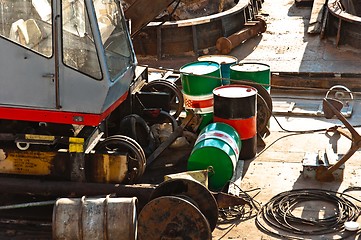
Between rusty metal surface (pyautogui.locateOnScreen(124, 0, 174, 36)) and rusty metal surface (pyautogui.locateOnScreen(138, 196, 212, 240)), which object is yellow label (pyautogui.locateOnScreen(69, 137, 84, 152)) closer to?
rusty metal surface (pyautogui.locateOnScreen(138, 196, 212, 240))

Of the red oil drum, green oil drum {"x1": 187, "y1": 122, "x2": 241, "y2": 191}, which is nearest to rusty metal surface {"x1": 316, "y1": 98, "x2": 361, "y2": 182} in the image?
the red oil drum

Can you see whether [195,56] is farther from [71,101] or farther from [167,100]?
[71,101]

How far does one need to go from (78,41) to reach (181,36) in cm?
715

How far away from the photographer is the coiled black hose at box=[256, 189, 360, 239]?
27.2 ft

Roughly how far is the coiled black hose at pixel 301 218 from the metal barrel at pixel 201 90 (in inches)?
80.5

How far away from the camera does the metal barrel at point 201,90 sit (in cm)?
1045

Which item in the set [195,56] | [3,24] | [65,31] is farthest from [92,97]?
[195,56]

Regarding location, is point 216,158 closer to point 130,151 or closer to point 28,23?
point 130,151

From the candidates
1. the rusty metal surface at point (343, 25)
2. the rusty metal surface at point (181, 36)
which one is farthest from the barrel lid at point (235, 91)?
the rusty metal surface at point (343, 25)

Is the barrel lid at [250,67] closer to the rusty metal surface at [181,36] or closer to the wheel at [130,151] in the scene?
the wheel at [130,151]

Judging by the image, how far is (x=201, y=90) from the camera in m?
10.5

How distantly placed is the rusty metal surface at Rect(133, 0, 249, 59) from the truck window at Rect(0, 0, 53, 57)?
6743mm

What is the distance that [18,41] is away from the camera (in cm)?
800

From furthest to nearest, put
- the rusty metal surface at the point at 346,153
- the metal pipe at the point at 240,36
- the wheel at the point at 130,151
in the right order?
the metal pipe at the point at 240,36, the rusty metal surface at the point at 346,153, the wheel at the point at 130,151
